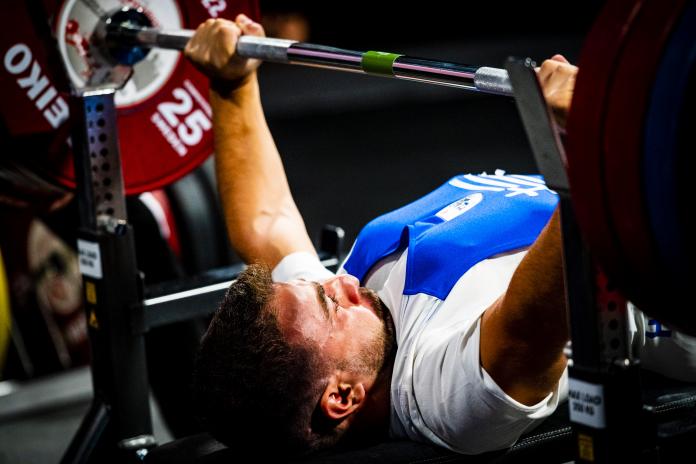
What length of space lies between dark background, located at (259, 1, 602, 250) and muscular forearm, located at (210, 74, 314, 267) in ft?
8.68

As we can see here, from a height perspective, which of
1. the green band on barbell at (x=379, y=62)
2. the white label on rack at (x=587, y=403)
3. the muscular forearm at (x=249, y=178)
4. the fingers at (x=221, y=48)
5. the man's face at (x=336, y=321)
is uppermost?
the fingers at (x=221, y=48)

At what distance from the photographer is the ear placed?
5.24 feet

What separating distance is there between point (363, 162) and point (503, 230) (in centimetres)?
425

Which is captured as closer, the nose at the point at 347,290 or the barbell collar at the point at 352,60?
the barbell collar at the point at 352,60

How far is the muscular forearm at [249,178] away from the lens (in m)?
1.95

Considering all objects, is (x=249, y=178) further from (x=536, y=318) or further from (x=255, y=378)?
(x=536, y=318)

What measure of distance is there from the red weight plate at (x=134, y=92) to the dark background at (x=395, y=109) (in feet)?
8.10

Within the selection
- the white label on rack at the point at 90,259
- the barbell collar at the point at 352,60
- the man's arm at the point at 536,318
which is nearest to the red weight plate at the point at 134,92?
the barbell collar at the point at 352,60

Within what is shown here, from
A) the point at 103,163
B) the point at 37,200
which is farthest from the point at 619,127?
the point at 37,200

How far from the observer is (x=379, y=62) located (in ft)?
5.15

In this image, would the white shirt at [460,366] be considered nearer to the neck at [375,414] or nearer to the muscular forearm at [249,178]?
the neck at [375,414]

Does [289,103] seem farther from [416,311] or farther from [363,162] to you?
[416,311]

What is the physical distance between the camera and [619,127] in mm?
1024

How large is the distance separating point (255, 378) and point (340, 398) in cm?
14
